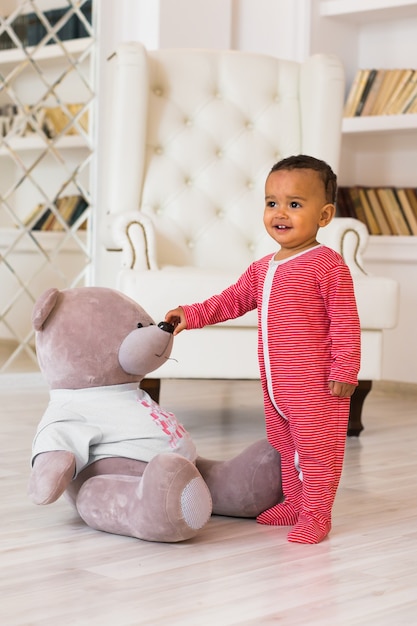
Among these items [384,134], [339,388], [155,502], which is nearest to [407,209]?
[384,134]

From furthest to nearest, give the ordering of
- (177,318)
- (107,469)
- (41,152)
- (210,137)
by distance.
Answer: (41,152), (210,137), (177,318), (107,469)

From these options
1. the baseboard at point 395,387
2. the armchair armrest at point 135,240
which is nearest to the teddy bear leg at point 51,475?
the armchair armrest at point 135,240

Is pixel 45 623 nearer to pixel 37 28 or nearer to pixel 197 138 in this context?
pixel 197 138

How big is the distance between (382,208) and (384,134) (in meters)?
0.33

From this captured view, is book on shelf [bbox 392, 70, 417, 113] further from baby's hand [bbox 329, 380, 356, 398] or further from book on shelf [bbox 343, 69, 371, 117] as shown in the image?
baby's hand [bbox 329, 380, 356, 398]

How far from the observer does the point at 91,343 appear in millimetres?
1698

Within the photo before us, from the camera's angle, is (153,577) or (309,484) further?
(309,484)

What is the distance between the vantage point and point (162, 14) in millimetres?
3770

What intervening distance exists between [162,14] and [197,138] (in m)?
0.85

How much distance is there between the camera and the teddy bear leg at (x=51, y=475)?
153cm

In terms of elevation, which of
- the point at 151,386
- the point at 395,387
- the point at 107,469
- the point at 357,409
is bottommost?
the point at 395,387

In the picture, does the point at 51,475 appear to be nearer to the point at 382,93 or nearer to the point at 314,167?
the point at 314,167

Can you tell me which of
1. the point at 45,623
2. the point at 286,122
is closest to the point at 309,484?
the point at 45,623

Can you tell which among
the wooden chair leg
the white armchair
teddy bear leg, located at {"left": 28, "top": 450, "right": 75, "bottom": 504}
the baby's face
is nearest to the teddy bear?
teddy bear leg, located at {"left": 28, "top": 450, "right": 75, "bottom": 504}
